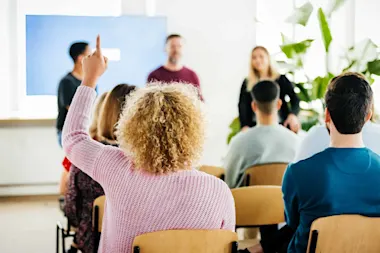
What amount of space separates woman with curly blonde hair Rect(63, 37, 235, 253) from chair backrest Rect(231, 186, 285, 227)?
756 millimetres

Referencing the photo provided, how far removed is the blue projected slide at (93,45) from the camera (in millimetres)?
6434

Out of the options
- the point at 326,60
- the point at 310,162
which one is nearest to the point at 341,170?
the point at 310,162

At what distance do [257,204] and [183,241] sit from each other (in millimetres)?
1008

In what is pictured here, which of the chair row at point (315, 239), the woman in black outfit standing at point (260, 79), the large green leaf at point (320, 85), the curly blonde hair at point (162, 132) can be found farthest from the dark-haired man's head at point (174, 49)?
the chair row at point (315, 239)

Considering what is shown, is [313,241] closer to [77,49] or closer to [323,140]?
[323,140]

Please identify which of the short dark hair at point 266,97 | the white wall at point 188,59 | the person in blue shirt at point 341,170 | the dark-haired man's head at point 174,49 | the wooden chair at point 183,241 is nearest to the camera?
the wooden chair at point 183,241

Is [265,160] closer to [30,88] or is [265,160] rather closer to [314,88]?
[314,88]

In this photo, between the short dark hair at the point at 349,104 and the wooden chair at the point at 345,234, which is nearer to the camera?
the wooden chair at the point at 345,234

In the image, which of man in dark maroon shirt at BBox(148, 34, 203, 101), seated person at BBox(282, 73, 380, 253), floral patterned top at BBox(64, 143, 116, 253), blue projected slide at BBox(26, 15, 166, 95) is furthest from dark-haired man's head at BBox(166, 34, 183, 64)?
seated person at BBox(282, 73, 380, 253)

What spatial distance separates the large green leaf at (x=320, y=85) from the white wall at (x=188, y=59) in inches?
52.7

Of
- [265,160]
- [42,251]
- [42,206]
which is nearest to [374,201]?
[265,160]

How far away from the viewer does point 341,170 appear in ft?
7.45

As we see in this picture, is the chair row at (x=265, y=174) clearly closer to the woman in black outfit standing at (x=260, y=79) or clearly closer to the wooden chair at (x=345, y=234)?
the wooden chair at (x=345, y=234)

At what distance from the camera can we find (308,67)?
23.0 feet
